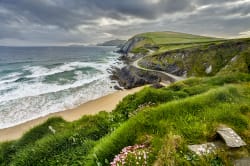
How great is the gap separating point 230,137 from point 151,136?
6.80 ft

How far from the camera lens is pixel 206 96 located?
768cm

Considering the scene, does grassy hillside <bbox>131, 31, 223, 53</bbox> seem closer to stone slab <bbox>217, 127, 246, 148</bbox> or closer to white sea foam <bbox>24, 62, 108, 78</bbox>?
white sea foam <bbox>24, 62, 108, 78</bbox>

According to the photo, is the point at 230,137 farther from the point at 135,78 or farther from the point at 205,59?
the point at 205,59

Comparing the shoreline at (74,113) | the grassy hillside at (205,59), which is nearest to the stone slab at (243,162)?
the shoreline at (74,113)

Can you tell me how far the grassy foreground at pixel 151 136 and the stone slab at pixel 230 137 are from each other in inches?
5.7

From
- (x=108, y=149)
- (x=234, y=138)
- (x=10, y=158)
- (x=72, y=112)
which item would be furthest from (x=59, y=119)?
(x=72, y=112)

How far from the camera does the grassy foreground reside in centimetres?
448

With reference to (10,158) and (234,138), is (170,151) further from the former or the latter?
(10,158)

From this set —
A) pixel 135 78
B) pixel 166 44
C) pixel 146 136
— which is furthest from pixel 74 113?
pixel 166 44

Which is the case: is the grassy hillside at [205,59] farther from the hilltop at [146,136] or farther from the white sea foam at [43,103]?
the hilltop at [146,136]

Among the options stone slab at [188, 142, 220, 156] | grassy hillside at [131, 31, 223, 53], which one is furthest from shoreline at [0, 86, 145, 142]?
grassy hillside at [131, 31, 223, 53]

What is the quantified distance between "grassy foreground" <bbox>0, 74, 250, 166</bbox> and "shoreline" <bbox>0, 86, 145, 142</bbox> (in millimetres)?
7649

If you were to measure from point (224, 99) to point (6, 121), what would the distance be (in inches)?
824

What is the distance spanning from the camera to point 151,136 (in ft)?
17.3
